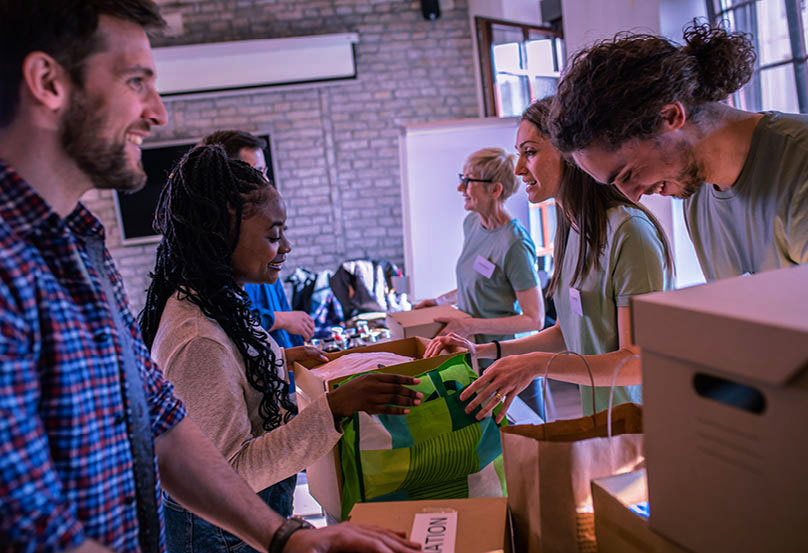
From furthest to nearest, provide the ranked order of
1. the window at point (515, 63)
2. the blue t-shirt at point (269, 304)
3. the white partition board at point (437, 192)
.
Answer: the window at point (515, 63) → the white partition board at point (437, 192) → the blue t-shirt at point (269, 304)

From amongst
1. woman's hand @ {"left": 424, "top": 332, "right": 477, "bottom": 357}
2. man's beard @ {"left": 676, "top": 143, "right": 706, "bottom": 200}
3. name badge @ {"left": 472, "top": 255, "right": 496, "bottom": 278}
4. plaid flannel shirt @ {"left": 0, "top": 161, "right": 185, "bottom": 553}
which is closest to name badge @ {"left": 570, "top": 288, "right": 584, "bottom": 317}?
woman's hand @ {"left": 424, "top": 332, "right": 477, "bottom": 357}

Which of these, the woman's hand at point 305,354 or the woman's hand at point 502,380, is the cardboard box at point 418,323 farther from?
the woman's hand at point 502,380

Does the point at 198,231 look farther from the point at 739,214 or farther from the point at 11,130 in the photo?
the point at 739,214

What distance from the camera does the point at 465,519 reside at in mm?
942

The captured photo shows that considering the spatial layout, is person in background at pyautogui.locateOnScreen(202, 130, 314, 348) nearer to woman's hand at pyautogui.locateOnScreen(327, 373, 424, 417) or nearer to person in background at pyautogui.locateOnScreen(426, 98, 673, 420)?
person in background at pyautogui.locateOnScreen(426, 98, 673, 420)

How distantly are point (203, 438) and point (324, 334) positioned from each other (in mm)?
3026

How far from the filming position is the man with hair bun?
112cm

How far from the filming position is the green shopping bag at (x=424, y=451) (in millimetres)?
1153

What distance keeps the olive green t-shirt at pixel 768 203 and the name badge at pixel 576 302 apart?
387 millimetres

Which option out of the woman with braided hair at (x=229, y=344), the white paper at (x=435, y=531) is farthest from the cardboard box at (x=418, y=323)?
the white paper at (x=435, y=531)

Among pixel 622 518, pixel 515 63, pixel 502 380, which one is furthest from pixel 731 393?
pixel 515 63

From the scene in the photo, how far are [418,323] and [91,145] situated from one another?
1498 millimetres

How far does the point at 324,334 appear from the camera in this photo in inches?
158

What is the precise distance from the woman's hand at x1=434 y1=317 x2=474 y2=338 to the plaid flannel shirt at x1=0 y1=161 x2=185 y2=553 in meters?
1.50
